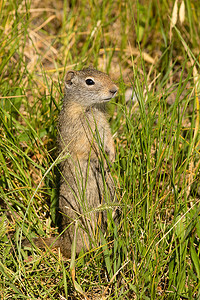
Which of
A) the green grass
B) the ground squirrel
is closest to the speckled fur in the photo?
the ground squirrel

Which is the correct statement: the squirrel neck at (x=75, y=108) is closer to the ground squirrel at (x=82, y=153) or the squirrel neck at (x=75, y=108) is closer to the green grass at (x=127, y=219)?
the ground squirrel at (x=82, y=153)

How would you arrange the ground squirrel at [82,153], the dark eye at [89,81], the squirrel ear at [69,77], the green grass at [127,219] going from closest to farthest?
the green grass at [127,219] → the ground squirrel at [82,153] → the dark eye at [89,81] → the squirrel ear at [69,77]

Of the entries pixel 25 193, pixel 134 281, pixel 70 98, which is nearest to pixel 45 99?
pixel 70 98

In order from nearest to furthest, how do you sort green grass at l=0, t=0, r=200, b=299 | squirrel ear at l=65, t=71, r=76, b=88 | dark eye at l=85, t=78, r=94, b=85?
green grass at l=0, t=0, r=200, b=299 → dark eye at l=85, t=78, r=94, b=85 → squirrel ear at l=65, t=71, r=76, b=88

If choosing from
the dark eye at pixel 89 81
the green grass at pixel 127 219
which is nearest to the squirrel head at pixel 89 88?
the dark eye at pixel 89 81

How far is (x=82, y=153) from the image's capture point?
3365mm

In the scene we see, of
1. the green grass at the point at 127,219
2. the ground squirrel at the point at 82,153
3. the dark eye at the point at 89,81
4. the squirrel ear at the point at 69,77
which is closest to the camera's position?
the green grass at the point at 127,219

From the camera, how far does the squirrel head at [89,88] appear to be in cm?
332

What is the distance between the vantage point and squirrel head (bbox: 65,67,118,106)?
3320mm

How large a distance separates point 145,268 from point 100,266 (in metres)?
0.40

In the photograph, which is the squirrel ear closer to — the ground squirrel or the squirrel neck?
the ground squirrel

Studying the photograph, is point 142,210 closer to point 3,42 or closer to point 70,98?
point 70,98

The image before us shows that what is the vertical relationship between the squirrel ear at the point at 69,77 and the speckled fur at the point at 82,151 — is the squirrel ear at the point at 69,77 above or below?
above

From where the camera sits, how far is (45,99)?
13.2 ft
